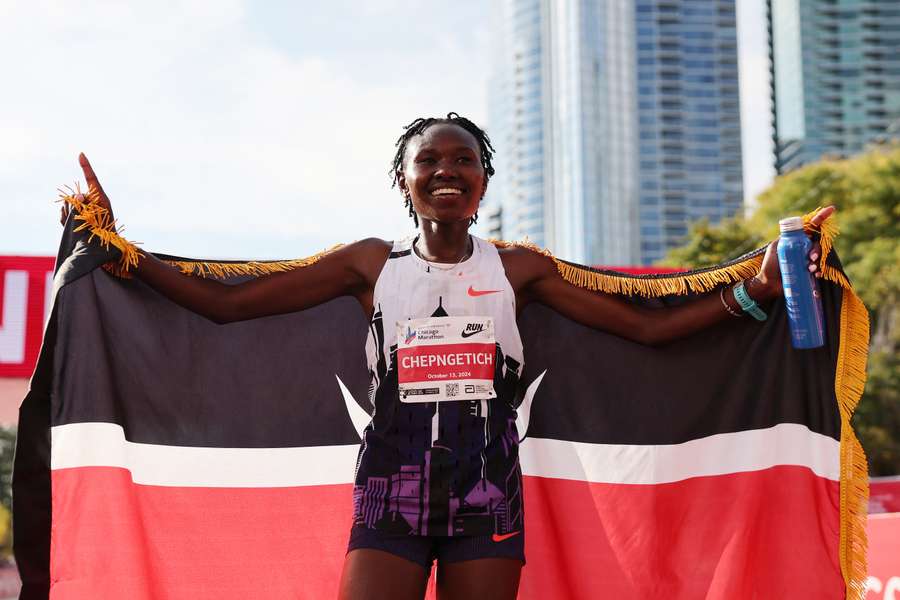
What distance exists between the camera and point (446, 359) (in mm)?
3117

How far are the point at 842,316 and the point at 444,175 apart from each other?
1760mm

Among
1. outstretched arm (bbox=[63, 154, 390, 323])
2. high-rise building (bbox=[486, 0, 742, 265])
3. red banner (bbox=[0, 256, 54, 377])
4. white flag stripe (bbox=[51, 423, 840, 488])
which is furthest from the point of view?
high-rise building (bbox=[486, 0, 742, 265])

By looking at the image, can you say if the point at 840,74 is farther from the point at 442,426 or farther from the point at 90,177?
the point at 442,426

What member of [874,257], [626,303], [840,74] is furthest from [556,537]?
[840,74]

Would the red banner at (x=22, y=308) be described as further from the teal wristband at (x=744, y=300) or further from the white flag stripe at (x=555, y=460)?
the teal wristband at (x=744, y=300)

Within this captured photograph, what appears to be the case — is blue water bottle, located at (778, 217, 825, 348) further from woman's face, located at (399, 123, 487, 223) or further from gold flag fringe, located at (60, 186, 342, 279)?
gold flag fringe, located at (60, 186, 342, 279)

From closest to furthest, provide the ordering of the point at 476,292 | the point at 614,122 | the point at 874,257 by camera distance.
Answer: the point at 476,292
the point at 874,257
the point at 614,122

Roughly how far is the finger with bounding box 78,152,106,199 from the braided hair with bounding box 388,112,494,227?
1.06 metres

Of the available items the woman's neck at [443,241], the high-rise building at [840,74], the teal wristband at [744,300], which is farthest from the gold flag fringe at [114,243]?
the high-rise building at [840,74]

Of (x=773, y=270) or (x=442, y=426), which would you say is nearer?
(x=442, y=426)

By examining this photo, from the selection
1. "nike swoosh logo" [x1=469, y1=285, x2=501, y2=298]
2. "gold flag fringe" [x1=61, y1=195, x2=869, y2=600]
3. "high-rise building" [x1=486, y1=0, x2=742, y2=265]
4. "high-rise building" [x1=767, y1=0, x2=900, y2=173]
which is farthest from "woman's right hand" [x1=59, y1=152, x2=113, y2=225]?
"high-rise building" [x1=486, y1=0, x2=742, y2=265]

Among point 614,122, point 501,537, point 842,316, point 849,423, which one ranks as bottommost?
point 501,537

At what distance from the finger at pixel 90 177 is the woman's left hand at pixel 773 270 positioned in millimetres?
2465

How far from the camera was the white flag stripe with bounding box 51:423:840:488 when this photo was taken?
3.84m
